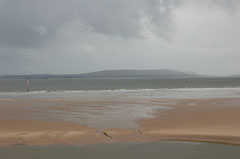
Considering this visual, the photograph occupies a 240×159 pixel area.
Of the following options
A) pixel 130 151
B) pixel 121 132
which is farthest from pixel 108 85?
pixel 130 151

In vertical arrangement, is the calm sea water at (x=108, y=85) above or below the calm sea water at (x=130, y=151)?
above

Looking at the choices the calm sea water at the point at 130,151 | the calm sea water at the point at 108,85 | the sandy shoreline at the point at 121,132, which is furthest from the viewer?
the calm sea water at the point at 108,85

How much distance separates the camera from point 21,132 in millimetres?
11984

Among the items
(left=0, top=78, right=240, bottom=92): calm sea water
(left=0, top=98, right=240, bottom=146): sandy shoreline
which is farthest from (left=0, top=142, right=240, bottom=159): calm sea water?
(left=0, top=78, right=240, bottom=92): calm sea water

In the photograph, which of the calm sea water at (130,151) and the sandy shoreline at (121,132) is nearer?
the calm sea water at (130,151)

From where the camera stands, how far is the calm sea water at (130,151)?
8359 mm

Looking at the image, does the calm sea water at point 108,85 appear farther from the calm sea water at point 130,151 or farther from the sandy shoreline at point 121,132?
the calm sea water at point 130,151

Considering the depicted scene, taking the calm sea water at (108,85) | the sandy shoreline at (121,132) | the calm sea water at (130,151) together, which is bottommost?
the calm sea water at (130,151)

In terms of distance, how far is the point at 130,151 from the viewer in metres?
8.86

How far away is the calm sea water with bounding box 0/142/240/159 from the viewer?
8359 millimetres

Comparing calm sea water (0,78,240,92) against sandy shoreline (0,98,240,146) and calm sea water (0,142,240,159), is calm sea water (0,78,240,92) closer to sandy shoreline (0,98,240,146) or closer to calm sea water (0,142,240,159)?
sandy shoreline (0,98,240,146)

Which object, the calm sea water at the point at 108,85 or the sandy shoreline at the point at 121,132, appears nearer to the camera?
the sandy shoreline at the point at 121,132

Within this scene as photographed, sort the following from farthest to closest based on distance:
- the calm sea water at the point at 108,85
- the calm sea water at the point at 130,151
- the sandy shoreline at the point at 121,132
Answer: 1. the calm sea water at the point at 108,85
2. the sandy shoreline at the point at 121,132
3. the calm sea water at the point at 130,151

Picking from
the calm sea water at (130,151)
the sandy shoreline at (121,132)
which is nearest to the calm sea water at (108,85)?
the sandy shoreline at (121,132)
